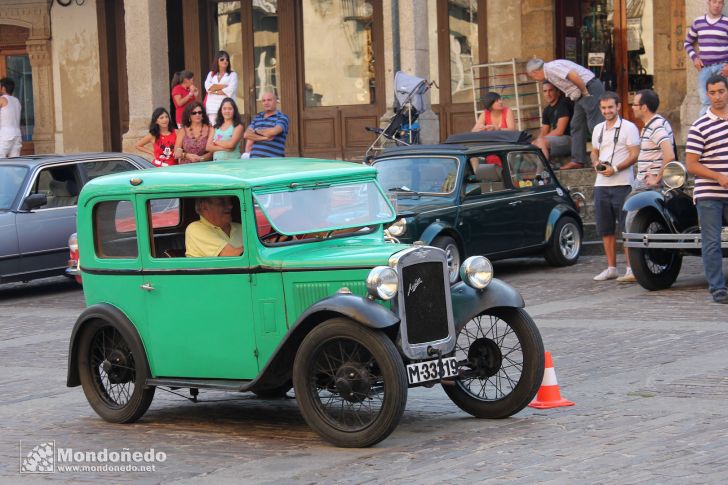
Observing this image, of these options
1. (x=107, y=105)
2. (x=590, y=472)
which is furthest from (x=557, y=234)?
(x=107, y=105)

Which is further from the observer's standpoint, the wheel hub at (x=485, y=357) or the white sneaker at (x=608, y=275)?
the white sneaker at (x=608, y=275)

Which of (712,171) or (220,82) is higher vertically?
(220,82)

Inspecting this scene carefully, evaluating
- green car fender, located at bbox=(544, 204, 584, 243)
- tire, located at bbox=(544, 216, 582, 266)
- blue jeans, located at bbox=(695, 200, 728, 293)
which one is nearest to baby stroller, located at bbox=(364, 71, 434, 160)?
green car fender, located at bbox=(544, 204, 584, 243)

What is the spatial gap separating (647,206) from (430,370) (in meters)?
6.47

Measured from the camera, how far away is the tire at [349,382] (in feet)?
23.6

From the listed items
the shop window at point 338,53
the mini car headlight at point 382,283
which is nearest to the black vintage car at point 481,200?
the mini car headlight at point 382,283

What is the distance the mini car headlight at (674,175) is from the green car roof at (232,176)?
18.8 ft

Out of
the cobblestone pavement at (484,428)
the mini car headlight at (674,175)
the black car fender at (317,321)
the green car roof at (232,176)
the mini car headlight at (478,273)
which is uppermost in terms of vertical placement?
the green car roof at (232,176)

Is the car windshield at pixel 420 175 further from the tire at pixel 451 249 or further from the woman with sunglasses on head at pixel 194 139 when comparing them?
the woman with sunglasses on head at pixel 194 139

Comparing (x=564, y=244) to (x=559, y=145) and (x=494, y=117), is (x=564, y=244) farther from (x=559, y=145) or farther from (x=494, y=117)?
(x=559, y=145)

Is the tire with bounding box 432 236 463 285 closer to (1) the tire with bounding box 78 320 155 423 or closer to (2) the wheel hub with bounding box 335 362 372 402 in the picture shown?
(1) the tire with bounding box 78 320 155 423

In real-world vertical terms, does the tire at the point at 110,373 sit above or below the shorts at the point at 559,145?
below

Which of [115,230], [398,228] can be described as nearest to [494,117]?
[398,228]

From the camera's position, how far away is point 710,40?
661 inches
